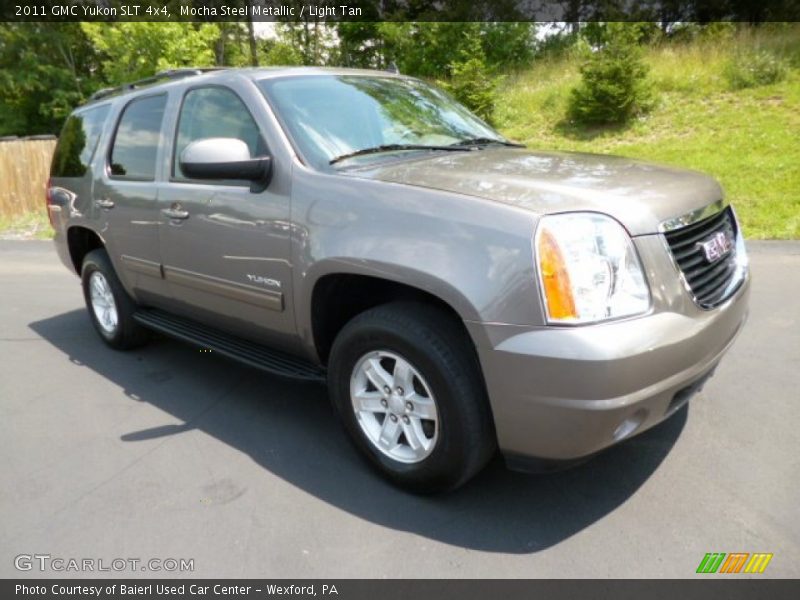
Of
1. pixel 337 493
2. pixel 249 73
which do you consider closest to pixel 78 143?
pixel 249 73

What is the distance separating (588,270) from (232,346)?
221cm

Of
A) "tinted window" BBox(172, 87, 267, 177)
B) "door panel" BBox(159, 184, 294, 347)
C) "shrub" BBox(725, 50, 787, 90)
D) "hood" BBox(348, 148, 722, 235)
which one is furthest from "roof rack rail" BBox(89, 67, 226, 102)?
"shrub" BBox(725, 50, 787, 90)

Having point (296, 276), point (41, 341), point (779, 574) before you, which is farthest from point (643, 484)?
point (41, 341)

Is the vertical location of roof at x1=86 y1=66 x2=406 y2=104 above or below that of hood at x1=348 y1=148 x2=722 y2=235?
above

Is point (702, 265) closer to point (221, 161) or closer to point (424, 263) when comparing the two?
point (424, 263)

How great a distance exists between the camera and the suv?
7.50ft

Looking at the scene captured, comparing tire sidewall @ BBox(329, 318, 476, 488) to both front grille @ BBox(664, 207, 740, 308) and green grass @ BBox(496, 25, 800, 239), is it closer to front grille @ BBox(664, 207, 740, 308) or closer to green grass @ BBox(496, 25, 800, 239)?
front grille @ BBox(664, 207, 740, 308)

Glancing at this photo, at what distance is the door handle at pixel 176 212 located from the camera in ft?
12.0

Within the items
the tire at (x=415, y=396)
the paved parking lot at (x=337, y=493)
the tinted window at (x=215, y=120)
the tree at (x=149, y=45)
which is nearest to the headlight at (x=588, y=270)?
the tire at (x=415, y=396)

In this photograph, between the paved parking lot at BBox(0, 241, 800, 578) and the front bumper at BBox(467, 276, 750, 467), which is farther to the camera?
the paved parking lot at BBox(0, 241, 800, 578)

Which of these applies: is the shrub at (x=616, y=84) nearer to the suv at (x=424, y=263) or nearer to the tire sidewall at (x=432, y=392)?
the suv at (x=424, y=263)

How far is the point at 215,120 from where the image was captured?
361 centimetres

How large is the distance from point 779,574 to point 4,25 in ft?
104

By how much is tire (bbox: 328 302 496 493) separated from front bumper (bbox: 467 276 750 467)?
0.13 m
